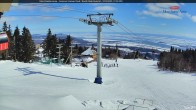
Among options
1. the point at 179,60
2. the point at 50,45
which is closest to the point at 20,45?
the point at 50,45

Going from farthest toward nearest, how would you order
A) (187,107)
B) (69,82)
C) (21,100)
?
(69,82)
(187,107)
(21,100)

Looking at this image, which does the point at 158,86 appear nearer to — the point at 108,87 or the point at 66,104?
the point at 108,87

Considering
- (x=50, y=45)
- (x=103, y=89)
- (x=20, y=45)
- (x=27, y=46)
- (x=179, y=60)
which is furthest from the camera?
(x=20, y=45)

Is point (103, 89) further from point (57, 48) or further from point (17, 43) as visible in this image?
point (17, 43)

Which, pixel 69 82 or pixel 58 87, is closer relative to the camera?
pixel 58 87

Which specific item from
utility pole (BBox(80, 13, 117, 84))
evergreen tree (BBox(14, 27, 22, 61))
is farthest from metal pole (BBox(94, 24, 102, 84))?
evergreen tree (BBox(14, 27, 22, 61))

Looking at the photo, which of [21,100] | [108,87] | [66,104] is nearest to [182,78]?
[108,87]
